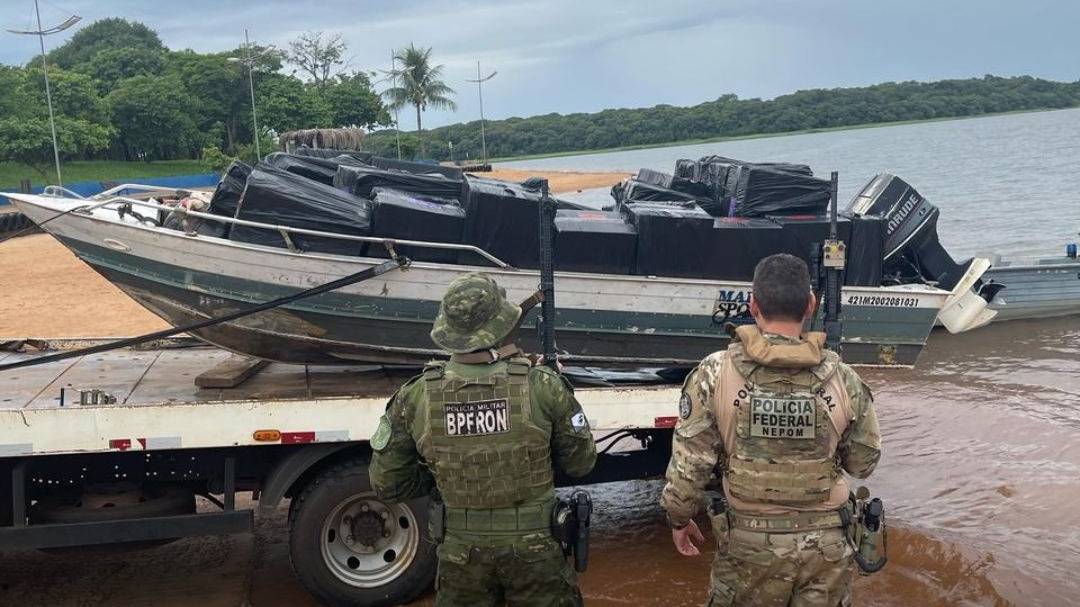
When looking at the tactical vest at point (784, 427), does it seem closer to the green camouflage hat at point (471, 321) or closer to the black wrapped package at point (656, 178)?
the green camouflage hat at point (471, 321)

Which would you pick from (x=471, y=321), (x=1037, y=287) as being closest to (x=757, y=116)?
(x=1037, y=287)

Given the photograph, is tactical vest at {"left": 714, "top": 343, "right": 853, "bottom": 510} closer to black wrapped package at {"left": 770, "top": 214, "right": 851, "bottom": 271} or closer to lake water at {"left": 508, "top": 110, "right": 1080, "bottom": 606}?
lake water at {"left": 508, "top": 110, "right": 1080, "bottom": 606}

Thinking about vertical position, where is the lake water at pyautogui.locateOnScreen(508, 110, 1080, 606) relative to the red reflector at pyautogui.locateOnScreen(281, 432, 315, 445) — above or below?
below

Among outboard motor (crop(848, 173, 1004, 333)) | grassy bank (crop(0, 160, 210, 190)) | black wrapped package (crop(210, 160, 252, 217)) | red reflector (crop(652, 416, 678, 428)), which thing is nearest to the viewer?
red reflector (crop(652, 416, 678, 428))

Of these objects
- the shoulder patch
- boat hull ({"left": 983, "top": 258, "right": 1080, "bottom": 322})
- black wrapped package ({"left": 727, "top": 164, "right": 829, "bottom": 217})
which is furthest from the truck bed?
boat hull ({"left": 983, "top": 258, "right": 1080, "bottom": 322})

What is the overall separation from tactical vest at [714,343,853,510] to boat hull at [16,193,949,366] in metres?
2.86

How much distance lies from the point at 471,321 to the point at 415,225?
8.57 ft

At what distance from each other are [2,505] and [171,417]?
927 mm

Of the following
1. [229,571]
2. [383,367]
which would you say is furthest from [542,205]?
[229,571]

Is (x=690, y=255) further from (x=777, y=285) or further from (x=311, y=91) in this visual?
(x=311, y=91)

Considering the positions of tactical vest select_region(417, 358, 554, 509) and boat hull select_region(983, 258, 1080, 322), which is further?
boat hull select_region(983, 258, 1080, 322)

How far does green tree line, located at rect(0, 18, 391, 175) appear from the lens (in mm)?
48000

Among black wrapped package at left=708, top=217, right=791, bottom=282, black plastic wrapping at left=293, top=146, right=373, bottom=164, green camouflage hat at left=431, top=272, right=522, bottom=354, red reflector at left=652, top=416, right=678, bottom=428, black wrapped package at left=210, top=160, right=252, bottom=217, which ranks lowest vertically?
red reflector at left=652, top=416, right=678, bottom=428

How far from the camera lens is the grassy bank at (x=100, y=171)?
148 ft
